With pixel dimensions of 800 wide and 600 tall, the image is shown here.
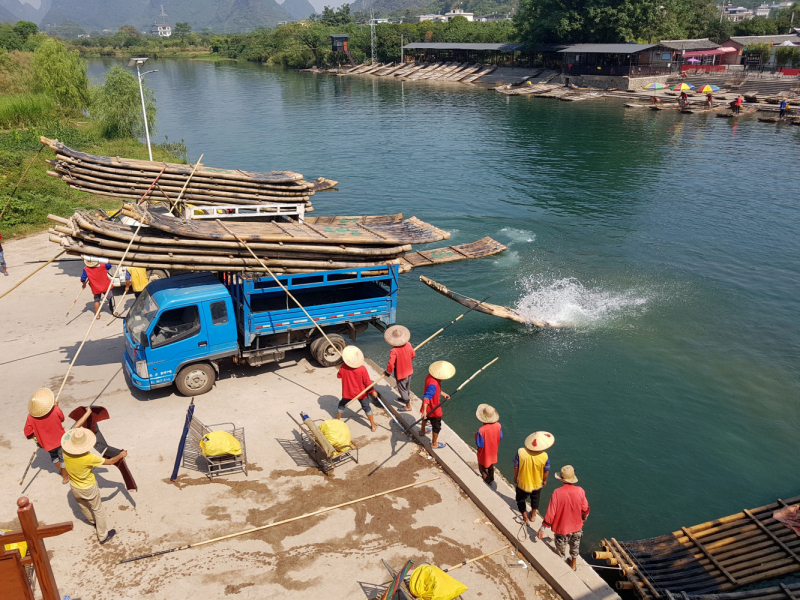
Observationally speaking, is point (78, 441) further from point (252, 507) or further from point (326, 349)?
point (326, 349)

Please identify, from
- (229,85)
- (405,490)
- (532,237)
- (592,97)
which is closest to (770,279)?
(532,237)

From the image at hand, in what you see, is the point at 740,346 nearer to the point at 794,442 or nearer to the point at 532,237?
the point at 794,442

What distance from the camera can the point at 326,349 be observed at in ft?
47.2

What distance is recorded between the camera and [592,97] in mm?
71375

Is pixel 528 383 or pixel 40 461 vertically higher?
pixel 40 461

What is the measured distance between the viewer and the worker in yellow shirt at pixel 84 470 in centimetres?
859

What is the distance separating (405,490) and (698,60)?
290ft

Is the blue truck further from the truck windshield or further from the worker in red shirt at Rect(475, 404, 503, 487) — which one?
the worker in red shirt at Rect(475, 404, 503, 487)

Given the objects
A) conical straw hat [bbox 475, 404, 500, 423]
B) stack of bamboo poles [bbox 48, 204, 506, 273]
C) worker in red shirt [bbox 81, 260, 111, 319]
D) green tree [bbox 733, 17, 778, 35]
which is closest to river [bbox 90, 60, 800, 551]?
conical straw hat [bbox 475, 404, 500, 423]

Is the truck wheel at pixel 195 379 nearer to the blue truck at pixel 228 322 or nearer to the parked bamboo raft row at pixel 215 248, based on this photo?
the blue truck at pixel 228 322

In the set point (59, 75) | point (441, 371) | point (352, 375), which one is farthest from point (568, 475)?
point (59, 75)

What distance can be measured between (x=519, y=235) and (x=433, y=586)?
22784 millimetres

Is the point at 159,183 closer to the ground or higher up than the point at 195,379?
higher up

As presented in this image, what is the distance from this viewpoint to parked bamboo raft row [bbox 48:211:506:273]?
1246 cm
